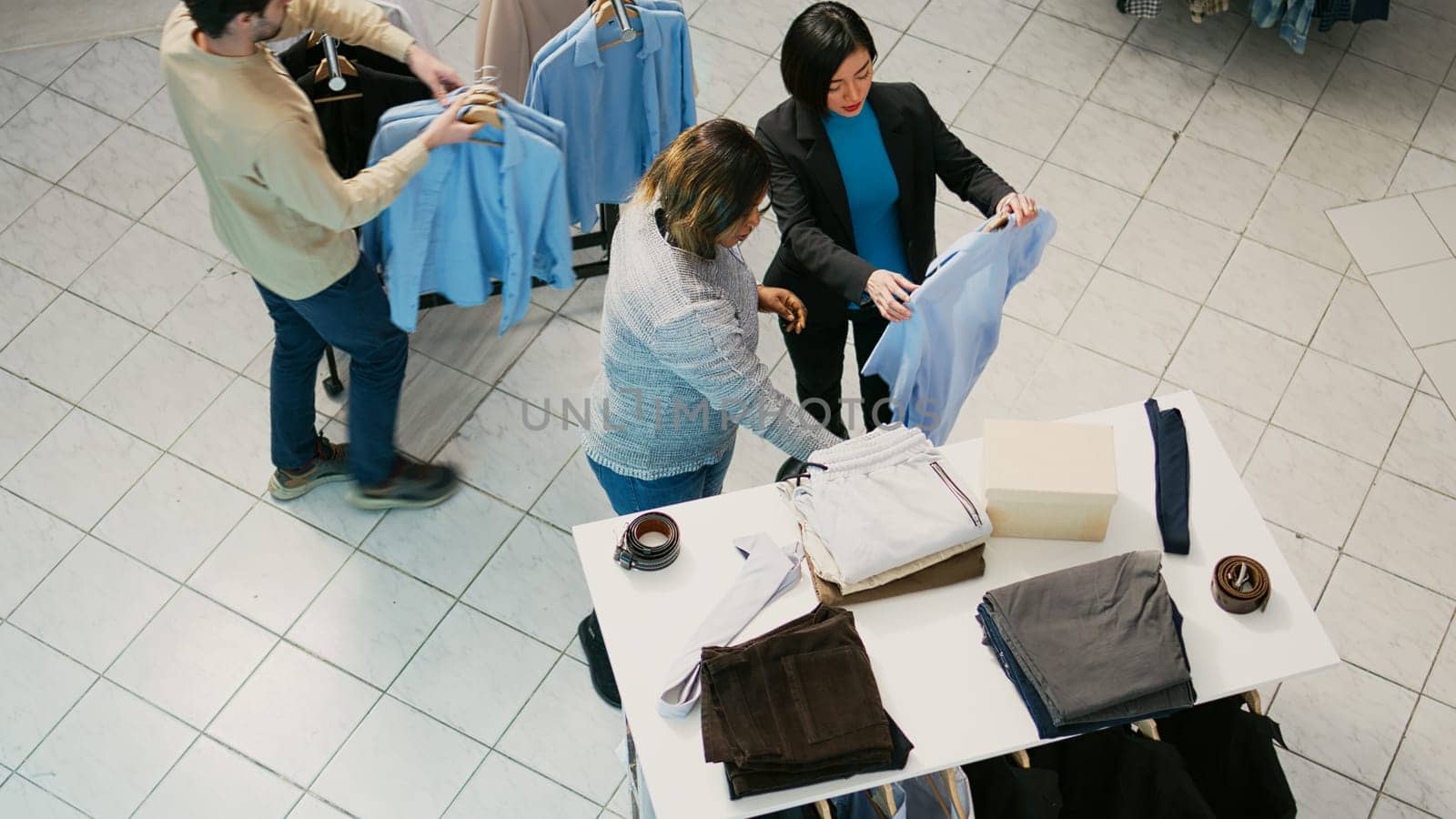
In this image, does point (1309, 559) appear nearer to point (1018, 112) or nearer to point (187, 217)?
point (1018, 112)

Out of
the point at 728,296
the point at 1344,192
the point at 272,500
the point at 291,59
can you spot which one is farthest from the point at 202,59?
the point at 1344,192

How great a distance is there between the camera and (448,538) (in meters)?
3.81

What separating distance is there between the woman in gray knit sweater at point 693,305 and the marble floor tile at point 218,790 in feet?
4.60

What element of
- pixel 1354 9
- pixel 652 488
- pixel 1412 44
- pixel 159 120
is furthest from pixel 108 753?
pixel 1412 44

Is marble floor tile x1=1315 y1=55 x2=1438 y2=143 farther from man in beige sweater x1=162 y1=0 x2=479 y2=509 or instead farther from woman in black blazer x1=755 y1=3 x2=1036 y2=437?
man in beige sweater x1=162 y1=0 x2=479 y2=509

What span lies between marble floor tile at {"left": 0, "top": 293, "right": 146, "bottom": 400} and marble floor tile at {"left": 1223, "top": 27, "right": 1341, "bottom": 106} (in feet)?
13.1

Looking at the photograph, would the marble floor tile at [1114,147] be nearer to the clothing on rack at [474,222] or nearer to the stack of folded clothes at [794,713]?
the clothing on rack at [474,222]

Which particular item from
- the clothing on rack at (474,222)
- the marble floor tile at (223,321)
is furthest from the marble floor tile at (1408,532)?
the marble floor tile at (223,321)

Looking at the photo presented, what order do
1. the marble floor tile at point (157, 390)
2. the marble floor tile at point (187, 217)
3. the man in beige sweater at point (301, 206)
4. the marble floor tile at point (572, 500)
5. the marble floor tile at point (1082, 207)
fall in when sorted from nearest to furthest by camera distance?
the man in beige sweater at point (301, 206) < the marble floor tile at point (572, 500) < the marble floor tile at point (157, 390) < the marble floor tile at point (187, 217) < the marble floor tile at point (1082, 207)

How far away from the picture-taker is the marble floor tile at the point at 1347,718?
3467 mm

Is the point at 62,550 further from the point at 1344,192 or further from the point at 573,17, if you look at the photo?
the point at 1344,192

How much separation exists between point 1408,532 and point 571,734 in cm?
247

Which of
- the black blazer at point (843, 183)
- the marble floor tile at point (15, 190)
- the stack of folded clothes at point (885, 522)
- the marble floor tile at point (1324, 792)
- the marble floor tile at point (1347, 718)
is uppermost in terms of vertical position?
the black blazer at point (843, 183)

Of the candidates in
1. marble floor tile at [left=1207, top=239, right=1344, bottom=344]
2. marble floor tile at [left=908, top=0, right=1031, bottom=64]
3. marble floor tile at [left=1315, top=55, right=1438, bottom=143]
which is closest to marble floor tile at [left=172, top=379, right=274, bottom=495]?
marble floor tile at [left=908, top=0, right=1031, bottom=64]
